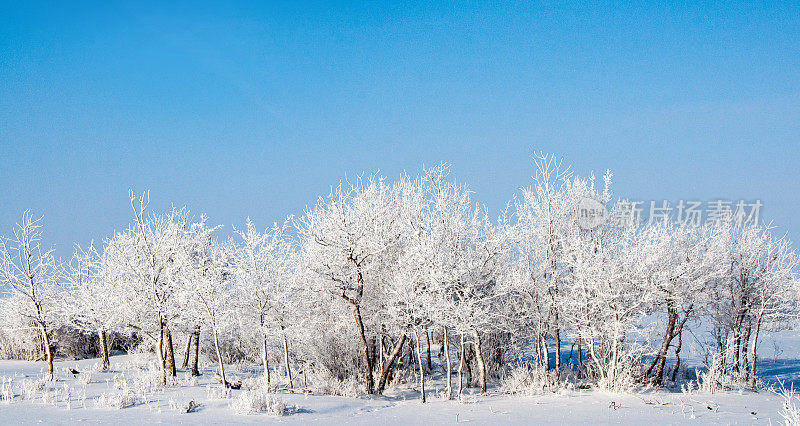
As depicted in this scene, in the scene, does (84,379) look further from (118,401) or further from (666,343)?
(666,343)

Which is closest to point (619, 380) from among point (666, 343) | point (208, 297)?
point (666, 343)

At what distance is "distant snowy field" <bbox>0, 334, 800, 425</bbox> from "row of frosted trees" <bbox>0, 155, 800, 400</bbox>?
1071mm

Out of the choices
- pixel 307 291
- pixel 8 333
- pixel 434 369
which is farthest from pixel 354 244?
pixel 8 333

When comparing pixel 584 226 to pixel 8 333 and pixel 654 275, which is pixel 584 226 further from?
pixel 8 333

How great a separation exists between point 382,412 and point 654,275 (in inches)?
349

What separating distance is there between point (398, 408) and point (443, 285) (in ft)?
11.7

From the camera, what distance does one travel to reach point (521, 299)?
59.4 ft

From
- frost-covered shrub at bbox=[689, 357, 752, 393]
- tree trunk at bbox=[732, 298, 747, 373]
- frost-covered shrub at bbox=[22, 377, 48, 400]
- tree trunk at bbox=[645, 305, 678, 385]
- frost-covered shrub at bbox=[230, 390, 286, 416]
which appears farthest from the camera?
tree trunk at bbox=[732, 298, 747, 373]

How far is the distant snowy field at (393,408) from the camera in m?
10.9

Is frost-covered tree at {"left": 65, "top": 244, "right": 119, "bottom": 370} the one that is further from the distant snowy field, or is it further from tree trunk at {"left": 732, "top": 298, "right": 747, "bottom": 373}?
tree trunk at {"left": 732, "top": 298, "right": 747, "bottom": 373}

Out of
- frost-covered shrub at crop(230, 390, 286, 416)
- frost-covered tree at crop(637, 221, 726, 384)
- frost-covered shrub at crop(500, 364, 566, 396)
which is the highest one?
frost-covered tree at crop(637, 221, 726, 384)

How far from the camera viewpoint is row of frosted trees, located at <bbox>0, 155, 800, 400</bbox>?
15.2m

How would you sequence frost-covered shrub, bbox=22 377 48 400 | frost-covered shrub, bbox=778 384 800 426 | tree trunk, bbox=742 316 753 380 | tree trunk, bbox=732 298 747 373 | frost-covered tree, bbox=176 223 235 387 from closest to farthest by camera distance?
frost-covered shrub, bbox=778 384 800 426 < frost-covered shrub, bbox=22 377 48 400 < frost-covered tree, bbox=176 223 235 387 < tree trunk, bbox=732 298 747 373 < tree trunk, bbox=742 316 753 380

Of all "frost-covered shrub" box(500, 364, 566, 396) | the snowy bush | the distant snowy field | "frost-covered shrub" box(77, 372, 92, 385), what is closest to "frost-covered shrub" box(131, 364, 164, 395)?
the distant snowy field
